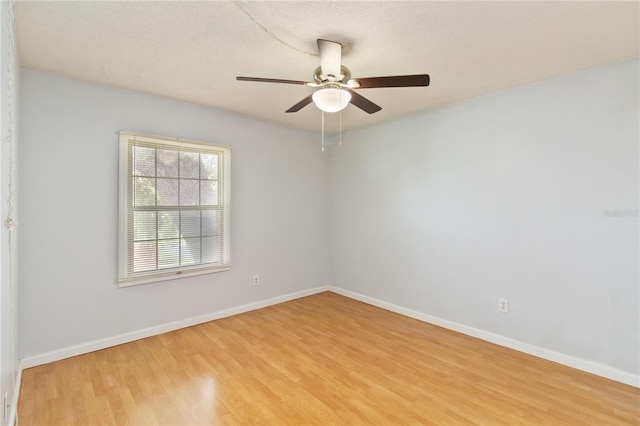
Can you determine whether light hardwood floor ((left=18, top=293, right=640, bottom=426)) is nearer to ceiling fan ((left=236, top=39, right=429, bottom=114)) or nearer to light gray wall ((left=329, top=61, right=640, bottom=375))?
light gray wall ((left=329, top=61, right=640, bottom=375))

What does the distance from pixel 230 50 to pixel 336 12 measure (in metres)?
0.86

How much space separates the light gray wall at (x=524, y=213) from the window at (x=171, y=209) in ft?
→ 6.54

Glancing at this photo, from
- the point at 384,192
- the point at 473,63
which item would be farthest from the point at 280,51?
the point at 384,192

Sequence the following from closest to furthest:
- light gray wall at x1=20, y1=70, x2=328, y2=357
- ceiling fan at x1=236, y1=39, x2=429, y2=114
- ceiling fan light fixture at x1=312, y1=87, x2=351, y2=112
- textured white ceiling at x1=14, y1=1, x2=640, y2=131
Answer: textured white ceiling at x1=14, y1=1, x2=640, y2=131
ceiling fan at x1=236, y1=39, x2=429, y2=114
ceiling fan light fixture at x1=312, y1=87, x2=351, y2=112
light gray wall at x1=20, y1=70, x2=328, y2=357

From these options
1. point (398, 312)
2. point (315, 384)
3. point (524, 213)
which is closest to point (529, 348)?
point (524, 213)

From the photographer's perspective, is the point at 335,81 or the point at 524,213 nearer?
the point at 335,81

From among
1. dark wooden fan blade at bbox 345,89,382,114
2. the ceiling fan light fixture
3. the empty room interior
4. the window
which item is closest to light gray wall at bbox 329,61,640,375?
the empty room interior

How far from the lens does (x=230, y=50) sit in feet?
7.16

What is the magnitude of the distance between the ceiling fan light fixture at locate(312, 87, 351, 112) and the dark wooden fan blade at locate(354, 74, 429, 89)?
0.13 metres

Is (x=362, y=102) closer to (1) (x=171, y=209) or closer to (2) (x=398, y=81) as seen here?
(2) (x=398, y=81)

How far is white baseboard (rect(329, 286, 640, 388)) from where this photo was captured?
7.58 feet

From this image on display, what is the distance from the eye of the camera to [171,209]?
125 inches

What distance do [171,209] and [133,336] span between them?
50.3 inches

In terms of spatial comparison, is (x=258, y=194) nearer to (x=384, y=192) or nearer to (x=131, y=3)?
(x=384, y=192)
